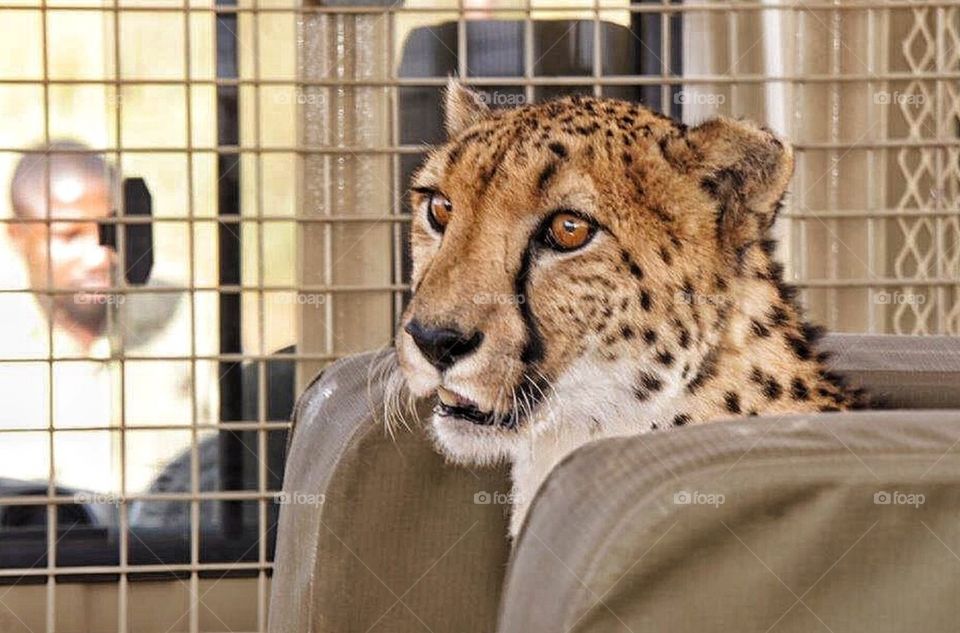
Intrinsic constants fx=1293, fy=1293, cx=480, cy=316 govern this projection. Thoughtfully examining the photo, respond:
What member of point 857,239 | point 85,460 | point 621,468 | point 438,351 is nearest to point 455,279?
→ point 438,351

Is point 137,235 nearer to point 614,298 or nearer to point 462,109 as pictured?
point 462,109

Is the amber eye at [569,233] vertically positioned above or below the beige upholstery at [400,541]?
above

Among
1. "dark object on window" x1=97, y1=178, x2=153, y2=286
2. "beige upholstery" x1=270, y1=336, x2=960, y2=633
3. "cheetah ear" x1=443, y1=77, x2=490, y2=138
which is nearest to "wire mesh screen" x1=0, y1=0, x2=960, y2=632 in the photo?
"dark object on window" x1=97, y1=178, x2=153, y2=286

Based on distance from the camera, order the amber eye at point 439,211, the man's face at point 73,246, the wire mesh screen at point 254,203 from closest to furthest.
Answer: the amber eye at point 439,211 → the wire mesh screen at point 254,203 → the man's face at point 73,246

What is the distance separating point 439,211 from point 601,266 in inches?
6.4

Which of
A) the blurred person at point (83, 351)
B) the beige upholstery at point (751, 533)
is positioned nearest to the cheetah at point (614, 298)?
the beige upholstery at point (751, 533)

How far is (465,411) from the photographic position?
38.6 inches

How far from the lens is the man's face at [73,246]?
7.45 feet

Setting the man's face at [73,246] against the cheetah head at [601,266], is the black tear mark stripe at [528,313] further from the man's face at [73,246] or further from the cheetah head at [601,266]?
the man's face at [73,246]

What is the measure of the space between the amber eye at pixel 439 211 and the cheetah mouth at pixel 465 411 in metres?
0.18

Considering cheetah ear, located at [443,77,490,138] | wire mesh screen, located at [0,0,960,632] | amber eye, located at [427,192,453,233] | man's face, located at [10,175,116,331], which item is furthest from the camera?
man's face, located at [10,175,116,331]

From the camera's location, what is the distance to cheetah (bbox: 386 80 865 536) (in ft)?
3.28

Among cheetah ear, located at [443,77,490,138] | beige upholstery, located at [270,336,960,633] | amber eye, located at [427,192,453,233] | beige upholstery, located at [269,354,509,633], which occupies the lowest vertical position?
beige upholstery, located at [269,354,509,633]

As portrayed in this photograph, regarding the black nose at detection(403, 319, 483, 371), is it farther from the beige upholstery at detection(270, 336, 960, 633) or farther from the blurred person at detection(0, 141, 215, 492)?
the blurred person at detection(0, 141, 215, 492)
